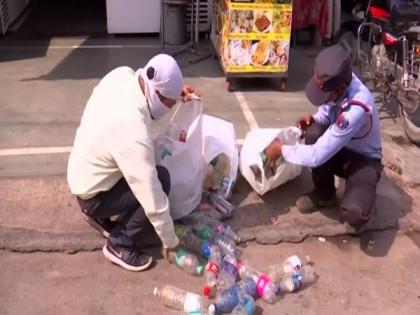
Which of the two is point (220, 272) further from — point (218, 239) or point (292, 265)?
point (292, 265)

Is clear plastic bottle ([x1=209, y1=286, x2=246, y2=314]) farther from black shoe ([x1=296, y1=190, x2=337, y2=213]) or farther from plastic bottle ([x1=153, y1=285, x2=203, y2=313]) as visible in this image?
black shoe ([x1=296, y1=190, x2=337, y2=213])

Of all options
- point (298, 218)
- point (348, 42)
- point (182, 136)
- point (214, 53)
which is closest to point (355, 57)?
point (348, 42)

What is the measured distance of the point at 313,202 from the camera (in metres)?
3.97

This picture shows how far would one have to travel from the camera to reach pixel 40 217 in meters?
3.78

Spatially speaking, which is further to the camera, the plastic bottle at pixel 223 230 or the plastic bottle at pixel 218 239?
the plastic bottle at pixel 223 230

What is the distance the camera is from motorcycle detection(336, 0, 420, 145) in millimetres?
5082

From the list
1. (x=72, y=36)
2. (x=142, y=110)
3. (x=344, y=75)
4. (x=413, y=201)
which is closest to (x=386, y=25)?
(x=413, y=201)

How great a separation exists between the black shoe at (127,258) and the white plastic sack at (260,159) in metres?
1.04

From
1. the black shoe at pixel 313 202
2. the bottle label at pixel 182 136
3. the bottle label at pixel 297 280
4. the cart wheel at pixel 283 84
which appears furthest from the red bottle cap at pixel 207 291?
the cart wheel at pixel 283 84

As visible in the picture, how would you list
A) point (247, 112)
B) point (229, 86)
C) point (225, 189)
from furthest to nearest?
1. point (229, 86)
2. point (247, 112)
3. point (225, 189)

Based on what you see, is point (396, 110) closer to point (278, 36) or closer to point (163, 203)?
point (278, 36)

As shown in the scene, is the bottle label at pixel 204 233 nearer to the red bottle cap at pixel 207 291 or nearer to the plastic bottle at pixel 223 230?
the plastic bottle at pixel 223 230

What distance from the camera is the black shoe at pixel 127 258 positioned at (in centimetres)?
334

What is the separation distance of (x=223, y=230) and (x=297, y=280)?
0.63m
